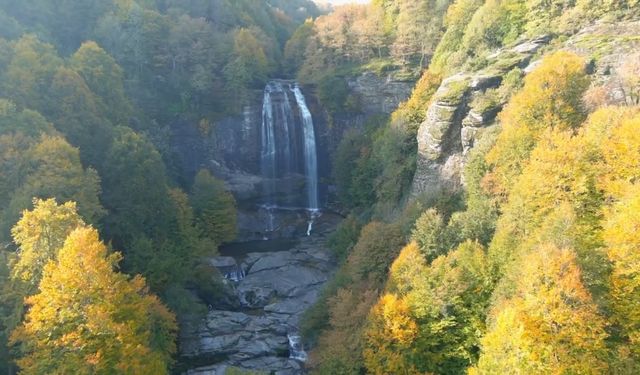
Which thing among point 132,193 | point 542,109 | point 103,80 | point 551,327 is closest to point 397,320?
point 551,327

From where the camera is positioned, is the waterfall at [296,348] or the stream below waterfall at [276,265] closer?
the waterfall at [296,348]

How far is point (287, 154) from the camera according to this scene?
5484 centimetres

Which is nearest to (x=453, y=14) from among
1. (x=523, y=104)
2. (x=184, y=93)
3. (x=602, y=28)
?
(x=602, y=28)

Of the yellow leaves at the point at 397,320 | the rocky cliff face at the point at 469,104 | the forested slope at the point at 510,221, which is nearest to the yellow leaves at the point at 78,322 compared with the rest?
the forested slope at the point at 510,221

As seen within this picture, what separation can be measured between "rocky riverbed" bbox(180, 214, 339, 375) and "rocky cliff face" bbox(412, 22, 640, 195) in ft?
39.8

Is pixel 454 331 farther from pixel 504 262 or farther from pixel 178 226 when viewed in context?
pixel 178 226

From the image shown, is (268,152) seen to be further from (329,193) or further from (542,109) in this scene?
(542,109)

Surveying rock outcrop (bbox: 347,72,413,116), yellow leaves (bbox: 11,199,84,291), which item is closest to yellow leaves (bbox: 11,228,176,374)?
yellow leaves (bbox: 11,199,84,291)

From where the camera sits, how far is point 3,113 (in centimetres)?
2923

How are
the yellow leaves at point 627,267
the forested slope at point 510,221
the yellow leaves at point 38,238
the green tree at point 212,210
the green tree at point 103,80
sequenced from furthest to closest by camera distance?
1. the green tree at point 212,210
2. the green tree at point 103,80
3. the yellow leaves at point 38,238
4. the forested slope at point 510,221
5. the yellow leaves at point 627,267

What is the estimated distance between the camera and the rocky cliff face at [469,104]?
30.0m

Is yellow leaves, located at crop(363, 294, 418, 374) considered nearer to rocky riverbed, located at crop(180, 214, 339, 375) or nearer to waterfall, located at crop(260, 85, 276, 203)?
rocky riverbed, located at crop(180, 214, 339, 375)

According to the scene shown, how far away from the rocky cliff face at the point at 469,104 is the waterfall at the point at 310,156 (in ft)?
65.5

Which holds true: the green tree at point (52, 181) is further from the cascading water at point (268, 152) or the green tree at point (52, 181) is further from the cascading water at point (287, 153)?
the cascading water at point (287, 153)
